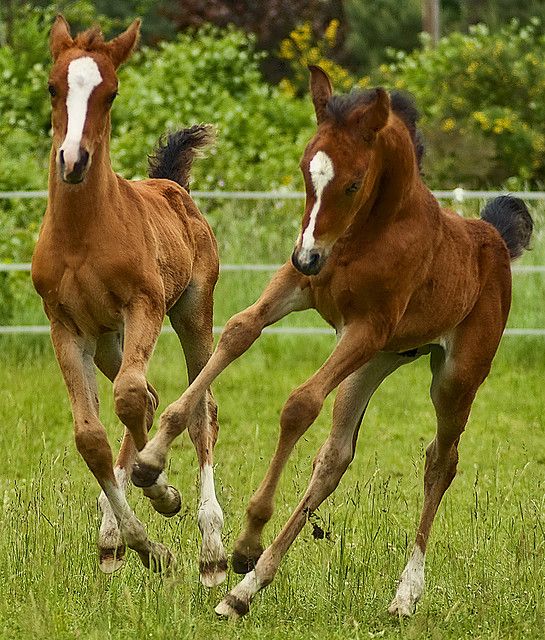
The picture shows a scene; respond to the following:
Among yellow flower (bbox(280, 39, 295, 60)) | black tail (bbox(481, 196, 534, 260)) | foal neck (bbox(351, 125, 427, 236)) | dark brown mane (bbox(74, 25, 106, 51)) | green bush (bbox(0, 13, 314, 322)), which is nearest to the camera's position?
foal neck (bbox(351, 125, 427, 236))

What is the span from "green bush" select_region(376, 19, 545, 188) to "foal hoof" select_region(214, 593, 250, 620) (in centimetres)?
Result: 1309

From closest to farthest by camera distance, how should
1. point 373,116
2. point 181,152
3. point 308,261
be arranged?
point 308,261 < point 373,116 < point 181,152

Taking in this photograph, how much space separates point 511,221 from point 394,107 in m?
1.26

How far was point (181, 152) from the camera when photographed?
8.37 meters

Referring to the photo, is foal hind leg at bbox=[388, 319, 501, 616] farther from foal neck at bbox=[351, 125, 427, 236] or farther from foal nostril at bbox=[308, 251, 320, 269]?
foal nostril at bbox=[308, 251, 320, 269]

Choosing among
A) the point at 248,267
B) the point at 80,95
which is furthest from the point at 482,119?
the point at 80,95

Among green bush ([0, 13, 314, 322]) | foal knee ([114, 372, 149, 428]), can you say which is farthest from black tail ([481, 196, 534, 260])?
green bush ([0, 13, 314, 322])

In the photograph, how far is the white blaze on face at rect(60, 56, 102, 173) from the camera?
5926 mm

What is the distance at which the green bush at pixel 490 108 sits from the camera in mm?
18984

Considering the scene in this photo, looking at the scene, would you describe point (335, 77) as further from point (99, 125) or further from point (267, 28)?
point (99, 125)

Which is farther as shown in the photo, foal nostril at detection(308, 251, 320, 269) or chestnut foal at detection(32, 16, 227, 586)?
chestnut foal at detection(32, 16, 227, 586)

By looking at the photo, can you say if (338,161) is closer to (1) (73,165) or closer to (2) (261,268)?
(1) (73,165)

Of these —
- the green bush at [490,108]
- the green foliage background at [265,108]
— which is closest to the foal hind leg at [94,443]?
the green foliage background at [265,108]

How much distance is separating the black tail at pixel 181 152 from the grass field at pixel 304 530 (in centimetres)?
162
